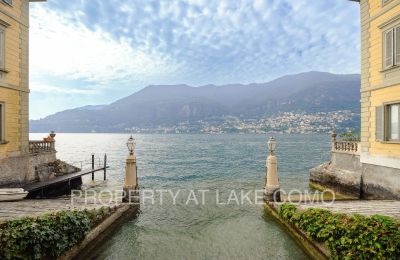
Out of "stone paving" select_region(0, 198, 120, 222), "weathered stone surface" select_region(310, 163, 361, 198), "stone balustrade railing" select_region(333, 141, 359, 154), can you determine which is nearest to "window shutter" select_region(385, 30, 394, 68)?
"stone balustrade railing" select_region(333, 141, 359, 154)

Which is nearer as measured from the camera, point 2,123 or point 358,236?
point 358,236

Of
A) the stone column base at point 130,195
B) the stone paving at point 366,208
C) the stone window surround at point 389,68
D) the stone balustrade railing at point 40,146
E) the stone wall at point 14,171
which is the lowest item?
the stone column base at point 130,195

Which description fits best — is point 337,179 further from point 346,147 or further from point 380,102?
point 380,102

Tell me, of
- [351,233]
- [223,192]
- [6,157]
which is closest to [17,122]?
[6,157]

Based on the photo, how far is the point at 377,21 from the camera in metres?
13.3

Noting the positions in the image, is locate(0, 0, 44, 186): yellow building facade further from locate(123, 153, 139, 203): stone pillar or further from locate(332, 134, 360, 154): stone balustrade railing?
locate(332, 134, 360, 154): stone balustrade railing

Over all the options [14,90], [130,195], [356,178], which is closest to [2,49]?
[14,90]

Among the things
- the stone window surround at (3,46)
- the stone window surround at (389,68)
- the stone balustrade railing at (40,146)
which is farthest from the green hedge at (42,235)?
the stone window surround at (389,68)

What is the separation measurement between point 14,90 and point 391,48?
64.0 ft

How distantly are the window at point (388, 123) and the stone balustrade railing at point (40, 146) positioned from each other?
2143 centimetres

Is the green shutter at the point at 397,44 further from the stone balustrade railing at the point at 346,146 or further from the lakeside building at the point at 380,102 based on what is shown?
the stone balustrade railing at the point at 346,146

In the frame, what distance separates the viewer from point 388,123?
12.8 m

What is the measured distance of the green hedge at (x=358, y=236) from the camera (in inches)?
250

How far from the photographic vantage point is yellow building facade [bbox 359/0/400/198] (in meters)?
12.2
